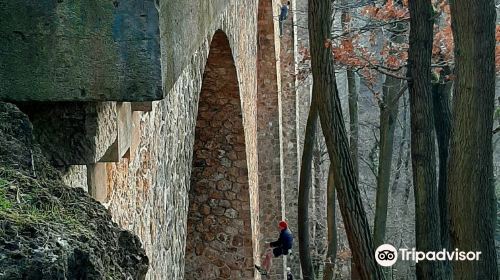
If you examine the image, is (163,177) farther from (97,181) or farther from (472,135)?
(97,181)

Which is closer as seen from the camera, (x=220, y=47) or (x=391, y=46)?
(x=220, y=47)

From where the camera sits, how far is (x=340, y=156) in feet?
19.1

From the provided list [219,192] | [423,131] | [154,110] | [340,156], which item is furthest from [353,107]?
[154,110]

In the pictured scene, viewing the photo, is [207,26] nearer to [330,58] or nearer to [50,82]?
[50,82]

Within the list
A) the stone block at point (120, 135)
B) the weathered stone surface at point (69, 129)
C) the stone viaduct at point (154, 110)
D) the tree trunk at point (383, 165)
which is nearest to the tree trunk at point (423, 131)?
the stone viaduct at point (154, 110)

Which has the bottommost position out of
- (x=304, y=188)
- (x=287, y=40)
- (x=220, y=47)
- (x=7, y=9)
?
(x=304, y=188)

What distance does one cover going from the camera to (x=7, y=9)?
68.6 inches

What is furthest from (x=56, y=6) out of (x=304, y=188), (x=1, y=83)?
(x=304, y=188)

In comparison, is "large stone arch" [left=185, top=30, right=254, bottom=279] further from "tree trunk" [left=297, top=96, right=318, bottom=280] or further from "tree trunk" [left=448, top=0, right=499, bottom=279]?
"tree trunk" [left=448, top=0, right=499, bottom=279]

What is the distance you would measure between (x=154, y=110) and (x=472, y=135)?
2.12m

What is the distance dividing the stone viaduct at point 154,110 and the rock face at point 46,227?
17 centimetres

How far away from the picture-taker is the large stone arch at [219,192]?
9.08m

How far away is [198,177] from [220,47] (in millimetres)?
2105

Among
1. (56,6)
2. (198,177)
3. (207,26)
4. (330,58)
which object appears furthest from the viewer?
(198,177)
